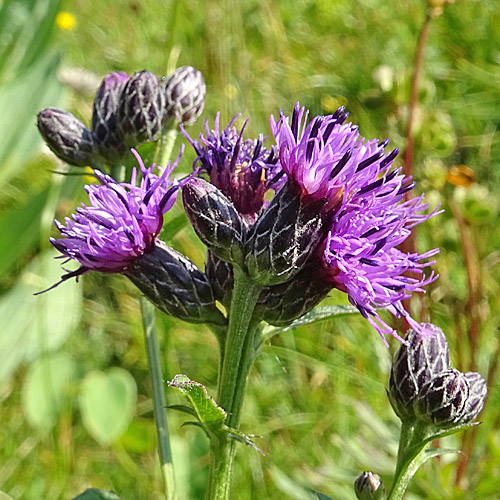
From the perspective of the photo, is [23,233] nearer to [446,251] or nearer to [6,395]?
[6,395]

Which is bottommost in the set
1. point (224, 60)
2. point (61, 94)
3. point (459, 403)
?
point (459, 403)

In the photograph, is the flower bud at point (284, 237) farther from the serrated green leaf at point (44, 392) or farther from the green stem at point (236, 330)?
the serrated green leaf at point (44, 392)

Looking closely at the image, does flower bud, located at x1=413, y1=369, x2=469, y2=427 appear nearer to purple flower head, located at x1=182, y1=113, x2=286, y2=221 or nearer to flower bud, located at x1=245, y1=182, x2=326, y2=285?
flower bud, located at x1=245, y1=182, x2=326, y2=285

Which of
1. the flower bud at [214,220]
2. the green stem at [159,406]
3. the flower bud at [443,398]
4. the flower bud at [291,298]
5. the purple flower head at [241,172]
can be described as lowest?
the green stem at [159,406]

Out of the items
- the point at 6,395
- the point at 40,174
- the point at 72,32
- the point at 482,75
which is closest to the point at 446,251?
the point at 482,75

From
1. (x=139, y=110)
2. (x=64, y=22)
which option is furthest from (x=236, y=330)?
(x=64, y=22)

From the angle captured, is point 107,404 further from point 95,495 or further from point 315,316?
point 315,316

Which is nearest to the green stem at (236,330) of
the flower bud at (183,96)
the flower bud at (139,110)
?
the flower bud at (139,110)
